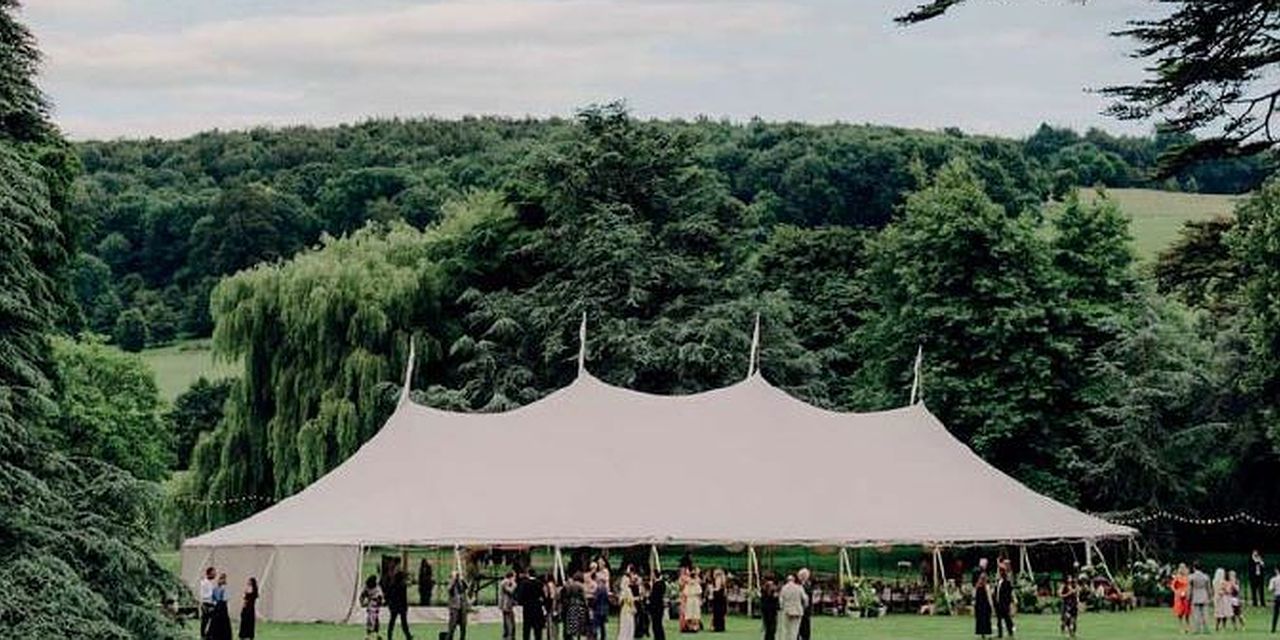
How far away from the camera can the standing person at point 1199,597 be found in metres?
29.0

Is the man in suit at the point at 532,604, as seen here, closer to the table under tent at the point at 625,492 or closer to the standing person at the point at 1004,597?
the table under tent at the point at 625,492

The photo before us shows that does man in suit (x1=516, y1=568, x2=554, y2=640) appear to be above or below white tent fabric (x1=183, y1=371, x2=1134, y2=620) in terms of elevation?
below

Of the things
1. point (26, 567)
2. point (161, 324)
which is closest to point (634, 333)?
point (26, 567)

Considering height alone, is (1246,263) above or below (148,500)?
above

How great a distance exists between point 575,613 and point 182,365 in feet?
168

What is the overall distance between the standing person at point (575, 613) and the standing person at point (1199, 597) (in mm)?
8864

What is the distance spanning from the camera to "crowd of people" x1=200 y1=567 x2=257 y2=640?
26062mm

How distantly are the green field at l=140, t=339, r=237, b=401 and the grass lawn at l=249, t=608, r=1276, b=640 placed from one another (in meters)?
41.7

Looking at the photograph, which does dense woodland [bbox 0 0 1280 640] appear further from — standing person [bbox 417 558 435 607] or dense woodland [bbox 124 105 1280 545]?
standing person [bbox 417 558 435 607]

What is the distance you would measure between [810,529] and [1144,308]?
50.9 feet

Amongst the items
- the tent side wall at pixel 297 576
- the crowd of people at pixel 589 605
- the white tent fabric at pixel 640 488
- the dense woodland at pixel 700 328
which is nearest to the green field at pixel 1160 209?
the dense woodland at pixel 700 328

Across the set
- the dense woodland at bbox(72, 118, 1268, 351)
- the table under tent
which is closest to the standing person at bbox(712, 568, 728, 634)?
the table under tent

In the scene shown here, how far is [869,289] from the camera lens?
55.9 meters

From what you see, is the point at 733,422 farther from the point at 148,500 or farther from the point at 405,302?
the point at 148,500
